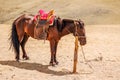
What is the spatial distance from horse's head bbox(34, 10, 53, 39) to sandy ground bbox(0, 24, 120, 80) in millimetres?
1019

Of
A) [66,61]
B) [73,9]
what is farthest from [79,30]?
[73,9]

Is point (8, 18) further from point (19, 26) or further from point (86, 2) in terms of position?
point (19, 26)

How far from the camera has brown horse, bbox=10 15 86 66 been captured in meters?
10.5

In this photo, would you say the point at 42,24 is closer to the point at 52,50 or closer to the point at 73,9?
the point at 52,50

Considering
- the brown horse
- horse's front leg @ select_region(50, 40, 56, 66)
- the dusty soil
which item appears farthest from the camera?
the dusty soil

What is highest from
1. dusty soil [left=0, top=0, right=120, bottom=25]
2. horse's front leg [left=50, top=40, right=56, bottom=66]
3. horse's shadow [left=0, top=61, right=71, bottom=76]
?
dusty soil [left=0, top=0, right=120, bottom=25]

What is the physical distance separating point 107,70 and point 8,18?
20.6m

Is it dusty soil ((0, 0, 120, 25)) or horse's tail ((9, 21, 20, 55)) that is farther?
dusty soil ((0, 0, 120, 25))

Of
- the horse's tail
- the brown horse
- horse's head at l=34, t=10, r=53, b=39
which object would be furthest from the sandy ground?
horse's head at l=34, t=10, r=53, b=39

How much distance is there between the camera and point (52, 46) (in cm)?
1116

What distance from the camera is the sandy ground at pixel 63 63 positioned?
32.9ft

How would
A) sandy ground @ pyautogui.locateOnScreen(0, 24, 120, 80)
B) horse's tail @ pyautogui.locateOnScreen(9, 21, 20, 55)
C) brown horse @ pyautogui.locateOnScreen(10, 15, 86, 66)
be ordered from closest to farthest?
1. sandy ground @ pyautogui.locateOnScreen(0, 24, 120, 80)
2. brown horse @ pyautogui.locateOnScreen(10, 15, 86, 66)
3. horse's tail @ pyautogui.locateOnScreen(9, 21, 20, 55)

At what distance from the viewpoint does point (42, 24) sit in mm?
11305

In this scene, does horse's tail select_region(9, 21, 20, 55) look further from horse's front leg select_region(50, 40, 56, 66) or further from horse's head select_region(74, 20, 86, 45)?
horse's head select_region(74, 20, 86, 45)
